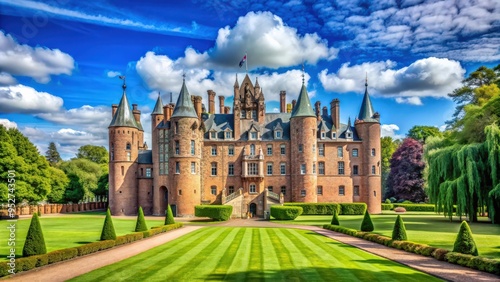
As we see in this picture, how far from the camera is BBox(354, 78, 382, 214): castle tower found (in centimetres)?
5797

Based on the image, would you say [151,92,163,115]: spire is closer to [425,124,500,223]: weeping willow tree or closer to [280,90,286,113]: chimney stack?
[280,90,286,113]: chimney stack

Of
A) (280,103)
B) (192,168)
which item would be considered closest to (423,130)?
(280,103)

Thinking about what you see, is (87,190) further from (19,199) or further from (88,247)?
(88,247)

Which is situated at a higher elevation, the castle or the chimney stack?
the chimney stack

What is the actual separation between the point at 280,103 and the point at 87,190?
44.5 m

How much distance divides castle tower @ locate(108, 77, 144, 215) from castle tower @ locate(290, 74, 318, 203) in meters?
23.9

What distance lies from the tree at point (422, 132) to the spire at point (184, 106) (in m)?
45.3

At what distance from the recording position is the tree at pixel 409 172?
68.1 metres

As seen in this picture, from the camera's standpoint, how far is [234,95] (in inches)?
2377

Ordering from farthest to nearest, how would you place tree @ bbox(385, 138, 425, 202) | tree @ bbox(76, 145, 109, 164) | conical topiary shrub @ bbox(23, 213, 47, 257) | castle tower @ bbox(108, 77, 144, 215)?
tree @ bbox(76, 145, 109, 164) → tree @ bbox(385, 138, 425, 202) → castle tower @ bbox(108, 77, 144, 215) → conical topiary shrub @ bbox(23, 213, 47, 257)

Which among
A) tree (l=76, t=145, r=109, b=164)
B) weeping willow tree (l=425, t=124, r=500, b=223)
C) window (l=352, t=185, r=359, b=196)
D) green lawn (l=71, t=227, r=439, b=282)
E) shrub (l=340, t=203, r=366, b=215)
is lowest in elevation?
shrub (l=340, t=203, r=366, b=215)

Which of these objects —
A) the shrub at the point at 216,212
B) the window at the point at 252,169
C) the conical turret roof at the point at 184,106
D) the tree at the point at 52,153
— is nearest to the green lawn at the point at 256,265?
the shrub at the point at 216,212

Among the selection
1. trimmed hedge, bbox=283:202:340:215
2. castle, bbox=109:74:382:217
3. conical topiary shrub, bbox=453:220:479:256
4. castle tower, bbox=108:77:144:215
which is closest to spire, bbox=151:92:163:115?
castle, bbox=109:74:382:217

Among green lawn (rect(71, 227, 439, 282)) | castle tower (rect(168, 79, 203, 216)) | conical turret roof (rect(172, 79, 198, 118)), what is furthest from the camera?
conical turret roof (rect(172, 79, 198, 118))
